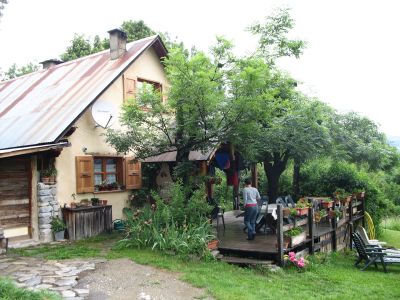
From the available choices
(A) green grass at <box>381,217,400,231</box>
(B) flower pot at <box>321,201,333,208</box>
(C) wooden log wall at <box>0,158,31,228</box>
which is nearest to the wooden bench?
(C) wooden log wall at <box>0,158,31,228</box>

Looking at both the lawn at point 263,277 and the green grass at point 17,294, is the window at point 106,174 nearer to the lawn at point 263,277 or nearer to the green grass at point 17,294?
the lawn at point 263,277

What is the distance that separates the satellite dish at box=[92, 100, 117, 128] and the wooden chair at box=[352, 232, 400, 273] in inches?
278

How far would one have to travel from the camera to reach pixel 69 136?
10453 mm

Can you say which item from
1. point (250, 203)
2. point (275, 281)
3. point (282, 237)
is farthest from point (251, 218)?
point (275, 281)

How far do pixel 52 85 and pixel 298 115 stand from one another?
7.97 meters

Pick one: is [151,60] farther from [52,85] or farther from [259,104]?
[259,104]

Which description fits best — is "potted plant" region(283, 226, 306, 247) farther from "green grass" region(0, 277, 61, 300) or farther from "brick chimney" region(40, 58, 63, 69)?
"brick chimney" region(40, 58, 63, 69)

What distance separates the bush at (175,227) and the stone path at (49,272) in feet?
4.07

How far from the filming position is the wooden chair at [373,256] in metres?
9.03

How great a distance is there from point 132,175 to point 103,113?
2.25m

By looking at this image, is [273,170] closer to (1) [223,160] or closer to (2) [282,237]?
(1) [223,160]

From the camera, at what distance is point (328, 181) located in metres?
13.9

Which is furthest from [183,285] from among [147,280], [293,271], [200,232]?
[293,271]

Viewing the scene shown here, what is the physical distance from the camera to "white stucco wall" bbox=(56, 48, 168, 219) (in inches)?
407
